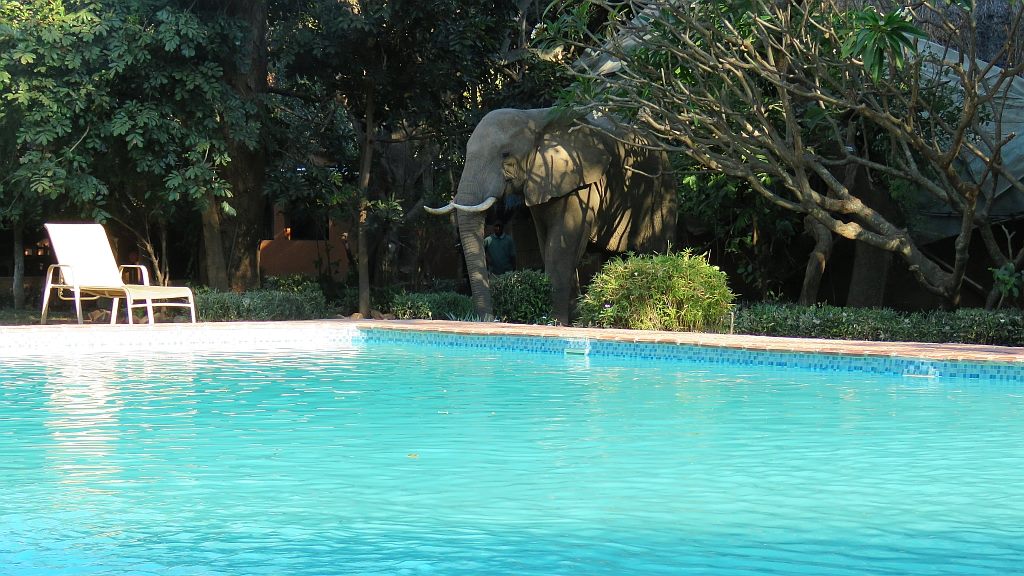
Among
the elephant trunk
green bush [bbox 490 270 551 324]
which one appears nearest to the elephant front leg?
green bush [bbox 490 270 551 324]

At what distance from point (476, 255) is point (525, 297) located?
0.81 metres

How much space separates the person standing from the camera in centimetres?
1689

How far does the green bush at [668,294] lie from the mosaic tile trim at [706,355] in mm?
1271

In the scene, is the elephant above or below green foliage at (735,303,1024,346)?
above

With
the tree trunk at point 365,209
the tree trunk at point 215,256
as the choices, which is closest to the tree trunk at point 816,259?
the tree trunk at point 365,209

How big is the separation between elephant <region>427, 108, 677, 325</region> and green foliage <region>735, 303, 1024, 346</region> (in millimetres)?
2374

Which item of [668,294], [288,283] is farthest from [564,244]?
[288,283]

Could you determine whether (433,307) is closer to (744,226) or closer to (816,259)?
(744,226)

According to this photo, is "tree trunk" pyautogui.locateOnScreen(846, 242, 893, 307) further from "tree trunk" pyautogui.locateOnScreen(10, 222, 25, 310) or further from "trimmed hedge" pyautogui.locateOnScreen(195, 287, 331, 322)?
"tree trunk" pyautogui.locateOnScreen(10, 222, 25, 310)

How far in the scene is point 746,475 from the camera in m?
5.41

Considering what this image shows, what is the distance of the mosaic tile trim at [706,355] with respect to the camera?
29.3ft

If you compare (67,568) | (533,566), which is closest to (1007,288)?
(533,566)

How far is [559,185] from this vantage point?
1380 centimetres

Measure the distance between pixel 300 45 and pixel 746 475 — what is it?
11353mm
